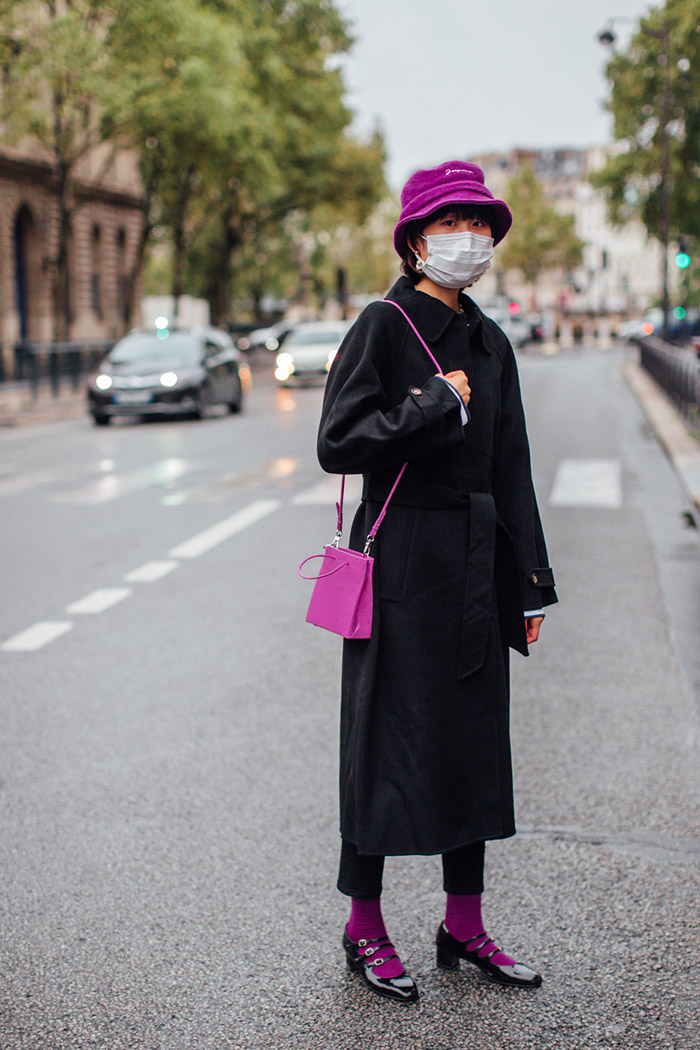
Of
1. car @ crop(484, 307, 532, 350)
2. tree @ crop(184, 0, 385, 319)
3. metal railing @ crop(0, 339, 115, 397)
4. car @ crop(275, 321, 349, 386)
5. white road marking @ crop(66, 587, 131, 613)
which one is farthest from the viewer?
car @ crop(484, 307, 532, 350)

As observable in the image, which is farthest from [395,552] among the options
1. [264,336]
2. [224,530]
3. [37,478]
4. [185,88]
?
[264,336]

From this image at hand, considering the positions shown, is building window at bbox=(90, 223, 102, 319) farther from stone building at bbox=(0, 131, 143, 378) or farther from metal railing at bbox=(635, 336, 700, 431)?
metal railing at bbox=(635, 336, 700, 431)

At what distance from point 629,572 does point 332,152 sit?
1463 inches

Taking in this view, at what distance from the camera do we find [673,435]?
17.0 meters

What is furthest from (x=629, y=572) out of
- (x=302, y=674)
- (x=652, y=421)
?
(x=652, y=421)

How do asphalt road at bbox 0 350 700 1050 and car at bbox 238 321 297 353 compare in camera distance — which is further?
car at bbox 238 321 297 353

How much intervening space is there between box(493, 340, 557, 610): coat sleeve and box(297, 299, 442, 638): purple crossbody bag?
25 cm

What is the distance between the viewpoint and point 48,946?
346 centimetres

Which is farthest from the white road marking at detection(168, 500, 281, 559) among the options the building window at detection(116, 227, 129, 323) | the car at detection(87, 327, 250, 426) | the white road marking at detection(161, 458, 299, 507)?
the building window at detection(116, 227, 129, 323)

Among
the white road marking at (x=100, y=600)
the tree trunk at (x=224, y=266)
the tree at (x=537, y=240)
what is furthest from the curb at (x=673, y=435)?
the tree at (x=537, y=240)

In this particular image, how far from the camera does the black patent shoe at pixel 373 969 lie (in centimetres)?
313

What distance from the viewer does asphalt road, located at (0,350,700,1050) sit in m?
3.09

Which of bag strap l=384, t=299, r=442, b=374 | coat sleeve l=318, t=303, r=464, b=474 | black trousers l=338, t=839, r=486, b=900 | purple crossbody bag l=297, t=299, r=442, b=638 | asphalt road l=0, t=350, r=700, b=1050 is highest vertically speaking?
bag strap l=384, t=299, r=442, b=374

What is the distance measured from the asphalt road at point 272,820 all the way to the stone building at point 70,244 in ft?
74.8
